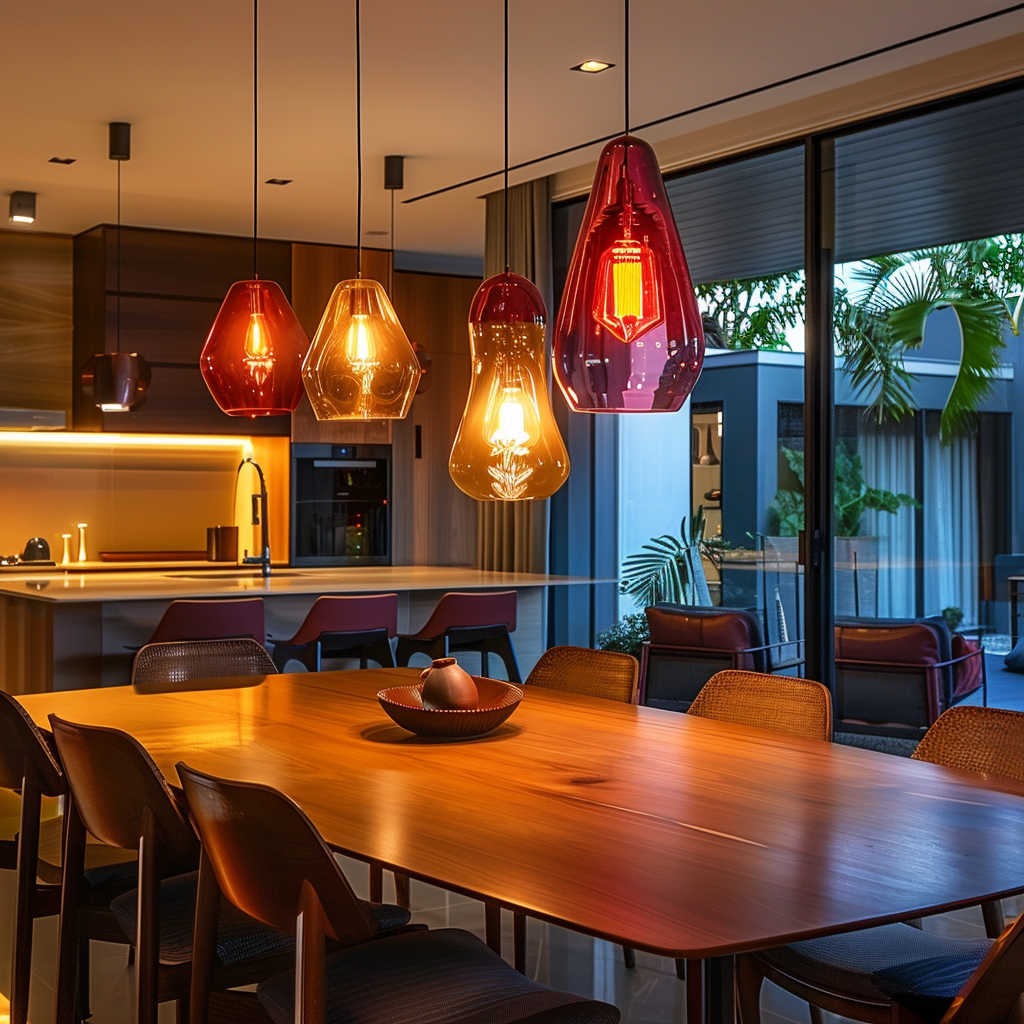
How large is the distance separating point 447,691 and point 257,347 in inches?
40.9

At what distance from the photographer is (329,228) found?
7.73 metres

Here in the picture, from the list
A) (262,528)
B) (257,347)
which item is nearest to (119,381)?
(262,528)

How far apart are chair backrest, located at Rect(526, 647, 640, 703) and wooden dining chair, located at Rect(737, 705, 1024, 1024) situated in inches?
38.8

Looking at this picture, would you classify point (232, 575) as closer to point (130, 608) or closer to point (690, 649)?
point (130, 608)

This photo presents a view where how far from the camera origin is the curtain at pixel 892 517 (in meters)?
5.21

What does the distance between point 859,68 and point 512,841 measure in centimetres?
397

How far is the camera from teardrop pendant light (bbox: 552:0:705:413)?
2.18 metres

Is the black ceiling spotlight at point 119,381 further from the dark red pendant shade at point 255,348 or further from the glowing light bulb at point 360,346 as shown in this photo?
the glowing light bulb at point 360,346

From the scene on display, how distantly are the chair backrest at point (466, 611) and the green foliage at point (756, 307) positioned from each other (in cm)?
160

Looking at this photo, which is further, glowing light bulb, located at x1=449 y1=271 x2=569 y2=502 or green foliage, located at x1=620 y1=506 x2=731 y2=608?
green foliage, located at x1=620 y1=506 x2=731 y2=608

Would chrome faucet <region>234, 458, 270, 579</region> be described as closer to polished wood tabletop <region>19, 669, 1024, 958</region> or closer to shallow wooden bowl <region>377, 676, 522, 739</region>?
polished wood tabletop <region>19, 669, 1024, 958</region>

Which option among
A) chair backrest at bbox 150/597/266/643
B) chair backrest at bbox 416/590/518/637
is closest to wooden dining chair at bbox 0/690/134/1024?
chair backrest at bbox 150/597/266/643

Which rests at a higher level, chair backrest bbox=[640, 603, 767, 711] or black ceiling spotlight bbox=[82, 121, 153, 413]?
black ceiling spotlight bbox=[82, 121, 153, 413]

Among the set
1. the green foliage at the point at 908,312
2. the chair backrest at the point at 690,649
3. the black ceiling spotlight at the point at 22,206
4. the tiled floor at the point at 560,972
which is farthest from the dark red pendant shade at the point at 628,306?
the black ceiling spotlight at the point at 22,206
